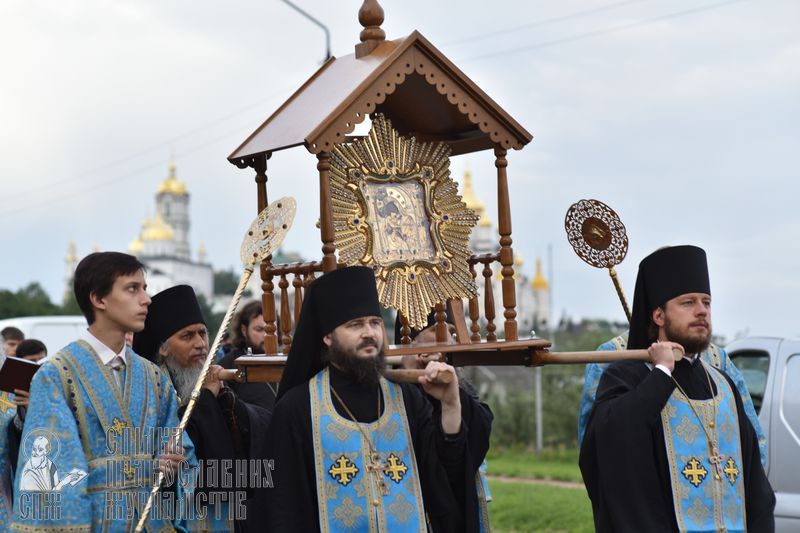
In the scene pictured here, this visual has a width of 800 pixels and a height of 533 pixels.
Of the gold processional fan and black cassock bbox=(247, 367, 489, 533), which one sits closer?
black cassock bbox=(247, 367, 489, 533)

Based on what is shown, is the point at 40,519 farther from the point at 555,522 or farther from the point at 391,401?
the point at 555,522

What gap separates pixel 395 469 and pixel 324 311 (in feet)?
2.37

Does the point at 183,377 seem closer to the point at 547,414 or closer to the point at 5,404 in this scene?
the point at 5,404

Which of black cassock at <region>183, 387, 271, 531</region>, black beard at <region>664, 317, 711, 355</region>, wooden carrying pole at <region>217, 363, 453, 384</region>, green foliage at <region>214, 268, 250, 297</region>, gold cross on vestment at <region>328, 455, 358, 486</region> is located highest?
green foliage at <region>214, 268, 250, 297</region>

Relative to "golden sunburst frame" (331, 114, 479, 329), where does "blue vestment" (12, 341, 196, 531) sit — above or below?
below

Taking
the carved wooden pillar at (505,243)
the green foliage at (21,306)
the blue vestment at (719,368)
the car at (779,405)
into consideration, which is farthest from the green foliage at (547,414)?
the green foliage at (21,306)

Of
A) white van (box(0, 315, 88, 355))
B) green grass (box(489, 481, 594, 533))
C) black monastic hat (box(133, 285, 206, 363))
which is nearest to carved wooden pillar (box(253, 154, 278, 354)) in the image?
black monastic hat (box(133, 285, 206, 363))

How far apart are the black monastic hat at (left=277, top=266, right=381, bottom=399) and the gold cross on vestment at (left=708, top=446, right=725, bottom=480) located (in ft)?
5.49

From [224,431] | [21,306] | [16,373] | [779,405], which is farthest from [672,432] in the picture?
[21,306]

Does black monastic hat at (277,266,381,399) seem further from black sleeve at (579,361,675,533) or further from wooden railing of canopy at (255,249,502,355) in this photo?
black sleeve at (579,361,675,533)

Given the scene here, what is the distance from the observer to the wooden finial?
5977mm

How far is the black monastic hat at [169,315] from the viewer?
635cm

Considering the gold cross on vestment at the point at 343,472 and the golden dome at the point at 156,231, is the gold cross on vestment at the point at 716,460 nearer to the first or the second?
the gold cross on vestment at the point at 343,472

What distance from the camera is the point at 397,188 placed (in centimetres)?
580
